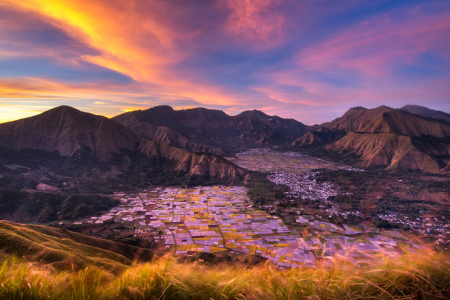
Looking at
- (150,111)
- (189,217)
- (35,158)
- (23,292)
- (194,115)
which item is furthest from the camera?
(194,115)

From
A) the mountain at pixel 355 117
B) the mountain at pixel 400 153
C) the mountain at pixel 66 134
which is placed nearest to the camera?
the mountain at pixel 66 134

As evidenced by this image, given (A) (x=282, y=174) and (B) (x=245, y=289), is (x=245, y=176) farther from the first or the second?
(B) (x=245, y=289)

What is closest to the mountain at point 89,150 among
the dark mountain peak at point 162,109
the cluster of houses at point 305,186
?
the cluster of houses at point 305,186

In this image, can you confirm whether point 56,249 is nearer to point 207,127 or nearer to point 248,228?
point 248,228

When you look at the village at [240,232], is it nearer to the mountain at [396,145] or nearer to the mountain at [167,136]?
the mountain at [396,145]


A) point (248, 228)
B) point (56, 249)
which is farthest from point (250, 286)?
point (248, 228)

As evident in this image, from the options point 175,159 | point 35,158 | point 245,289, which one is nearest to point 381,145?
point 175,159
